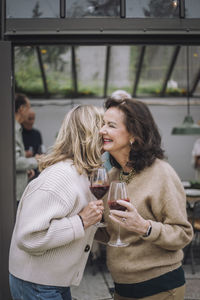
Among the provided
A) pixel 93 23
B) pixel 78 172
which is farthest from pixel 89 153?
pixel 93 23

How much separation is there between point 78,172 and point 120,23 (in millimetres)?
1100

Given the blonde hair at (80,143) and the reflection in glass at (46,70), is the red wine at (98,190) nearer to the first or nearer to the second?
the blonde hair at (80,143)

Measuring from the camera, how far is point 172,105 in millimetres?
8562

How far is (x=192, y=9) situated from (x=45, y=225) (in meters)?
1.64

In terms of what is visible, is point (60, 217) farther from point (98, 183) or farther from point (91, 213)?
point (98, 183)

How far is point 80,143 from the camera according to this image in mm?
1793

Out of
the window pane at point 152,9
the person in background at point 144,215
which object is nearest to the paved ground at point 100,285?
the person in background at point 144,215

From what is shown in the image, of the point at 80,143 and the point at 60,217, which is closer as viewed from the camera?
the point at 60,217

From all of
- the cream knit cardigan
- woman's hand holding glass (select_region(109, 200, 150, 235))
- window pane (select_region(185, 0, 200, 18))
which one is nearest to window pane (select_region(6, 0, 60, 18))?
window pane (select_region(185, 0, 200, 18))

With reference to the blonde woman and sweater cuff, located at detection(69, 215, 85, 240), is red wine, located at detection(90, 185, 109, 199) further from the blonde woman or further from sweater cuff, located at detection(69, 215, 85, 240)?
sweater cuff, located at detection(69, 215, 85, 240)

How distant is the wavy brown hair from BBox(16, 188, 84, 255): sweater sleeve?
43 cm

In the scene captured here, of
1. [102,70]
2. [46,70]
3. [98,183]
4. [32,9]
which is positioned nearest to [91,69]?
[102,70]

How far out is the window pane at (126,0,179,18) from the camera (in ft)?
7.74

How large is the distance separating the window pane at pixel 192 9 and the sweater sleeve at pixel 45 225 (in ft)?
4.74
